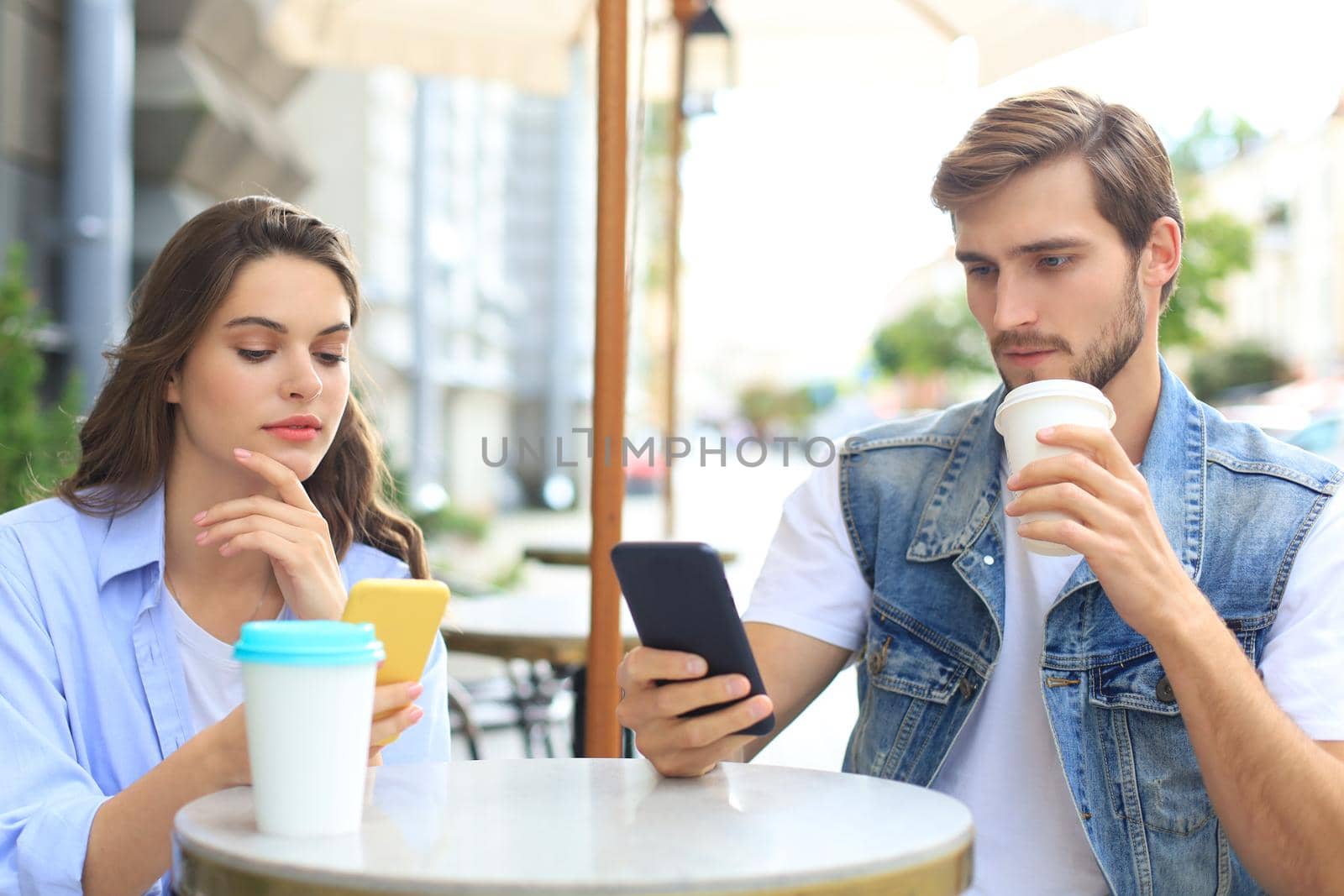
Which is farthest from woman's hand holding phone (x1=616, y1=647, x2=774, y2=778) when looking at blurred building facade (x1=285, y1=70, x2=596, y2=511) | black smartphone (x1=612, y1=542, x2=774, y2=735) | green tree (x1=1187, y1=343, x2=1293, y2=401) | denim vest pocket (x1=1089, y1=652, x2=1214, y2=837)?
green tree (x1=1187, y1=343, x2=1293, y2=401)

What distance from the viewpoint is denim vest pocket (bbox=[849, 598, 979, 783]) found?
205 centimetres

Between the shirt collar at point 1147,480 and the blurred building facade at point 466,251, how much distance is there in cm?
507

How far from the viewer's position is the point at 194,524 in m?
2.06

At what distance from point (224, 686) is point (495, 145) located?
23.8 meters

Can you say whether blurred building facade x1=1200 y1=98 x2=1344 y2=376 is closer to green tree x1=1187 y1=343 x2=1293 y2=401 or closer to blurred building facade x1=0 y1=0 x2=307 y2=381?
green tree x1=1187 y1=343 x2=1293 y2=401

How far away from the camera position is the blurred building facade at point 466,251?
1388 cm

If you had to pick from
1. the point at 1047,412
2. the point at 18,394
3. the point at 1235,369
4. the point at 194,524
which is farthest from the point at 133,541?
the point at 1235,369

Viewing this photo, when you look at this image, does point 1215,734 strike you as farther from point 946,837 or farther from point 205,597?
point 205,597

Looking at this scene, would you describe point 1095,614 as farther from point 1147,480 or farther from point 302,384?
point 302,384

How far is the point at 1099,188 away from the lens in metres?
2.03

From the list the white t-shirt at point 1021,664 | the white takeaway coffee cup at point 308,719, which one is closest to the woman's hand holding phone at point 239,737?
the white takeaway coffee cup at point 308,719

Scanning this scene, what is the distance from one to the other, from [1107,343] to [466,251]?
19.4 m

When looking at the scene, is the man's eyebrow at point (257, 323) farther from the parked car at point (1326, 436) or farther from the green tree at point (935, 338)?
the green tree at point (935, 338)

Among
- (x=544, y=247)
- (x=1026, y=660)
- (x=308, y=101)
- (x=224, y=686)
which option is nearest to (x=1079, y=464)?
(x=1026, y=660)
